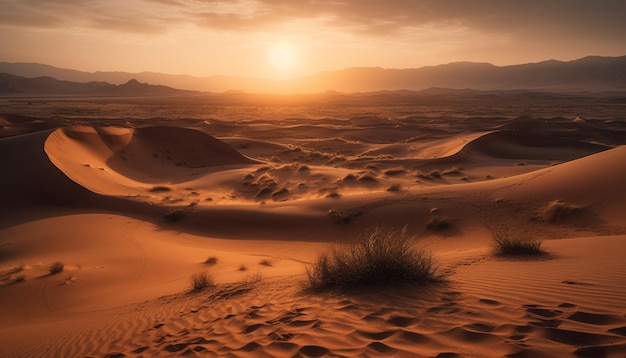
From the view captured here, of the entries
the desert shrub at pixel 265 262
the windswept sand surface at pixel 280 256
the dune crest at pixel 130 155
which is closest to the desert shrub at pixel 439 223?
the windswept sand surface at pixel 280 256

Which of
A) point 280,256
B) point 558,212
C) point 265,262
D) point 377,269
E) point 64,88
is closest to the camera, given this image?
point 377,269

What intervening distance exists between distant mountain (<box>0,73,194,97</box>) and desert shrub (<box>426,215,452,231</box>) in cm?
16772

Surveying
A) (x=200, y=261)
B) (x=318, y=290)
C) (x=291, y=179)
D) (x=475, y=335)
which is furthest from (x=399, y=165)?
(x=475, y=335)

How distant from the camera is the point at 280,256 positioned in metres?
11.2

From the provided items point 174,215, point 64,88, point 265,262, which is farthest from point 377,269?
point 64,88

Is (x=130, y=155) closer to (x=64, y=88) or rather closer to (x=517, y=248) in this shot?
(x=517, y=248)

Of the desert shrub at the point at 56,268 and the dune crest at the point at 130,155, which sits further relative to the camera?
the dune crest at the point at 130,155

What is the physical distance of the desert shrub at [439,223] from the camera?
12267mm

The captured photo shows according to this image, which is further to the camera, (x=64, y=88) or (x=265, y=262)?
(x=64, y=88)

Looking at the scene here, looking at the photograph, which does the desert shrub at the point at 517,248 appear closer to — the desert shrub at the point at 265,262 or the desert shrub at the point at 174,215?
the desert shrub at the point at 265,262

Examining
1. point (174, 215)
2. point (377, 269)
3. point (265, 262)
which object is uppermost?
point (377, 269)

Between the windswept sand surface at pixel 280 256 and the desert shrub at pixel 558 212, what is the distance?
37 mm

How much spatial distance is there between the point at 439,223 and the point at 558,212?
3169 millimetres

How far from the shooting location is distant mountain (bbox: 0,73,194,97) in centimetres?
15488
